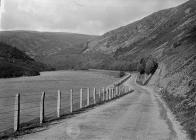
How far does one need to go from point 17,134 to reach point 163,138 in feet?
17.4

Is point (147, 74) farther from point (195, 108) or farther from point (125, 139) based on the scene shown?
point (125, 139)

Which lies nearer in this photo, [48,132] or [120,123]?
[48,132]

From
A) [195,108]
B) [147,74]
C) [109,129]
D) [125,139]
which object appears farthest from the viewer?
[147,74]

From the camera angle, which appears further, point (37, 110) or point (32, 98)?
point (32, 98)

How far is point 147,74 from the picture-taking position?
10131cm

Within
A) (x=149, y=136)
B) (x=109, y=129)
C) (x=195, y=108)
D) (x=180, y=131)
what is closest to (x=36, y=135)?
(x=109, y=129)

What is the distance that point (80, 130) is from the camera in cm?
1372

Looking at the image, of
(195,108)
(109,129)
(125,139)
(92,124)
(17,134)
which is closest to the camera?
(125,139)

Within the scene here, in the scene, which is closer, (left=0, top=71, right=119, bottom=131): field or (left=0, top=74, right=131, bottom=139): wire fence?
(left=0, top=74, right=131, bottom=139): wire fence

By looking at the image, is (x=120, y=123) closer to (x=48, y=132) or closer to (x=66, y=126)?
(x=66, y=126)

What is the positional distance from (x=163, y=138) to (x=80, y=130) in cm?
317

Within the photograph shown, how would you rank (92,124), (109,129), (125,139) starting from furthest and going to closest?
(92,124), (109,129), (125,139)

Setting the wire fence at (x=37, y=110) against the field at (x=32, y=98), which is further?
the field at (x=32, y=98)

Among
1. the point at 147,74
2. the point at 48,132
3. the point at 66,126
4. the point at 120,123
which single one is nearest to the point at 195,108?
the point at 120,123
